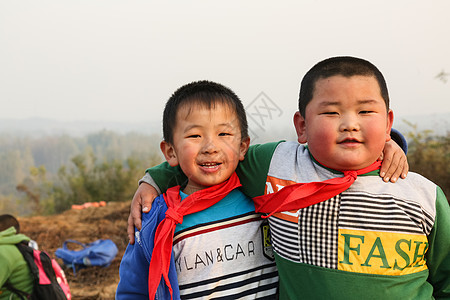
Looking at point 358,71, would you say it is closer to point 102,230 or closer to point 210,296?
point 210,296

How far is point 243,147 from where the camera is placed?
1.80m

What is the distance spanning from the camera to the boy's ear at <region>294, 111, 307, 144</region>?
1655 millimetres

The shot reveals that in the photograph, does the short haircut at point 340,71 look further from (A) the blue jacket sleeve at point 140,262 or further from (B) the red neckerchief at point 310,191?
(A) the blue jacket sleeve at point 140,262

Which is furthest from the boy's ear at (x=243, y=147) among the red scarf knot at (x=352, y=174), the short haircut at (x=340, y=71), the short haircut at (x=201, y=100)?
the red scarf knot at (x=352, y=174)

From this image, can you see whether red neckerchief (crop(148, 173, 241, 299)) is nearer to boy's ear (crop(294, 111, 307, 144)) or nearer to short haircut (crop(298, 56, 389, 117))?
boy's ear (crop(294, 111, 307, 144))

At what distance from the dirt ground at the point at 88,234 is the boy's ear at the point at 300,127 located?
460 centimetres

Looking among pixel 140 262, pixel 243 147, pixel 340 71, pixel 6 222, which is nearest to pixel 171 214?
pixel 140 262

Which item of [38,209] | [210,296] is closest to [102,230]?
[38,209]

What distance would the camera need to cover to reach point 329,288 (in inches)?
56.1

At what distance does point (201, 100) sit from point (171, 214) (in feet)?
1.60

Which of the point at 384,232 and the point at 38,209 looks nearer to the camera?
the point at 384,232

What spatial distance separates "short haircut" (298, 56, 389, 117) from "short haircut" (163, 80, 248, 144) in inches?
11.6

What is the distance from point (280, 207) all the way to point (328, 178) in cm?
22

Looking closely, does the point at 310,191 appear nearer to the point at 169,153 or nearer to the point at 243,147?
the point at 243,147
